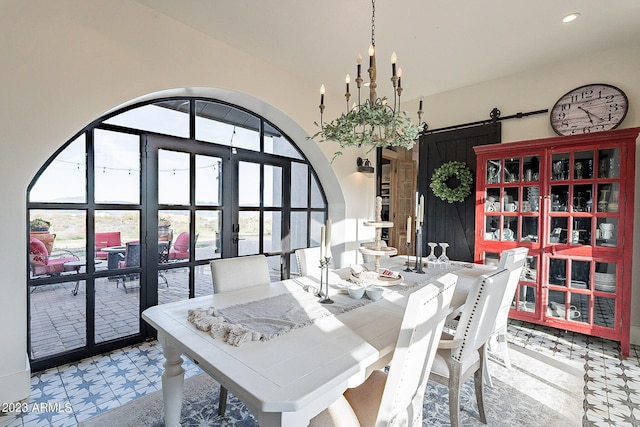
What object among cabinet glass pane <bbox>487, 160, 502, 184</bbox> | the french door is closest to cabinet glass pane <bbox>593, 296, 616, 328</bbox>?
cabinet glass pane <bbox>487, 160, 502, 184</bbox>

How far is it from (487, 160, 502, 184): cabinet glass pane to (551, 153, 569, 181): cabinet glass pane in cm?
48

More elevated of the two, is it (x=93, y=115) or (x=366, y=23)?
(x=366, y=23)

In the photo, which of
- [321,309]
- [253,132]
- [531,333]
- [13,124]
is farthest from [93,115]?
[531,333]

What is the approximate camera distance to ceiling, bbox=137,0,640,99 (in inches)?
95.0

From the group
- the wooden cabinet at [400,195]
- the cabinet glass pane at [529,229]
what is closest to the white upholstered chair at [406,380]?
the cabinet glass pane at [529,229]

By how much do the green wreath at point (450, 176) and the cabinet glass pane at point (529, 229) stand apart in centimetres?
83

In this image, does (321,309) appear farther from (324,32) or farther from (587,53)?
(587,53)

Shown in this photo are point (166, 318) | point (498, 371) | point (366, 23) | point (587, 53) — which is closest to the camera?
point (166, 318)

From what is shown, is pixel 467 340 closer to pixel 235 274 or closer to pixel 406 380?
pixel 406 380

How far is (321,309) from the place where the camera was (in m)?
1.67

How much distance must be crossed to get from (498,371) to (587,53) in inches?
132

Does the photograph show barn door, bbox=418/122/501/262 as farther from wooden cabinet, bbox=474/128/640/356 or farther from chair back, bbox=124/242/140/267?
chair back, bbox=124/242/140/267

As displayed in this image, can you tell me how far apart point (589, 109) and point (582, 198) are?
104 cm

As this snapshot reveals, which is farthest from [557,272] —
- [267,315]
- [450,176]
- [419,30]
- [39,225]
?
[39,225]
